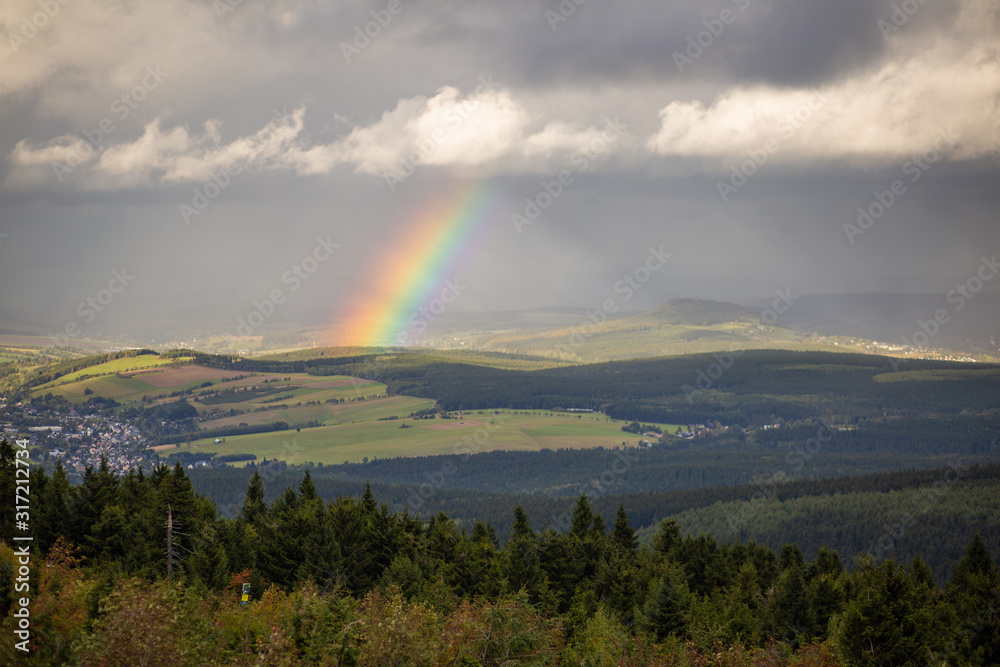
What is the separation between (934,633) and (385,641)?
101 ft

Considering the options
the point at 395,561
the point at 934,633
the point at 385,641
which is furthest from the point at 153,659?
the point at 934,633

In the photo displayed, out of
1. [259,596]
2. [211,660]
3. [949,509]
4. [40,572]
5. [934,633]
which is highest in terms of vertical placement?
[40,572]

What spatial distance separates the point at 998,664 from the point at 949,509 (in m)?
140

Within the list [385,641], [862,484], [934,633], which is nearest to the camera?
[385,641]

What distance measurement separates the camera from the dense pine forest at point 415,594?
86.7ft

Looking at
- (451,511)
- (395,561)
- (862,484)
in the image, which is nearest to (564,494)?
(451,511)

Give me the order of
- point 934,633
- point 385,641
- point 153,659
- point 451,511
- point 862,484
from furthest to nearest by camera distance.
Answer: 1. point 862,484
2. point 451,511
3. point 934,633
4. point 385,641
5. point 153,659

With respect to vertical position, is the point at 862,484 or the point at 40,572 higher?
the point at 40,572

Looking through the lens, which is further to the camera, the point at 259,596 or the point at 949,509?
A: the point at 949,509

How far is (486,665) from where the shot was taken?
2734 centimetres

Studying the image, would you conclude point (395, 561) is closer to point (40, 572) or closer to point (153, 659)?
point (40, 572)

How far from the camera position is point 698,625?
42906 millimetres

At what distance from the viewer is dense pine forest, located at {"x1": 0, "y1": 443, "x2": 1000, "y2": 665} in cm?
2642

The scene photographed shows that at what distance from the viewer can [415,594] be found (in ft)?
150
